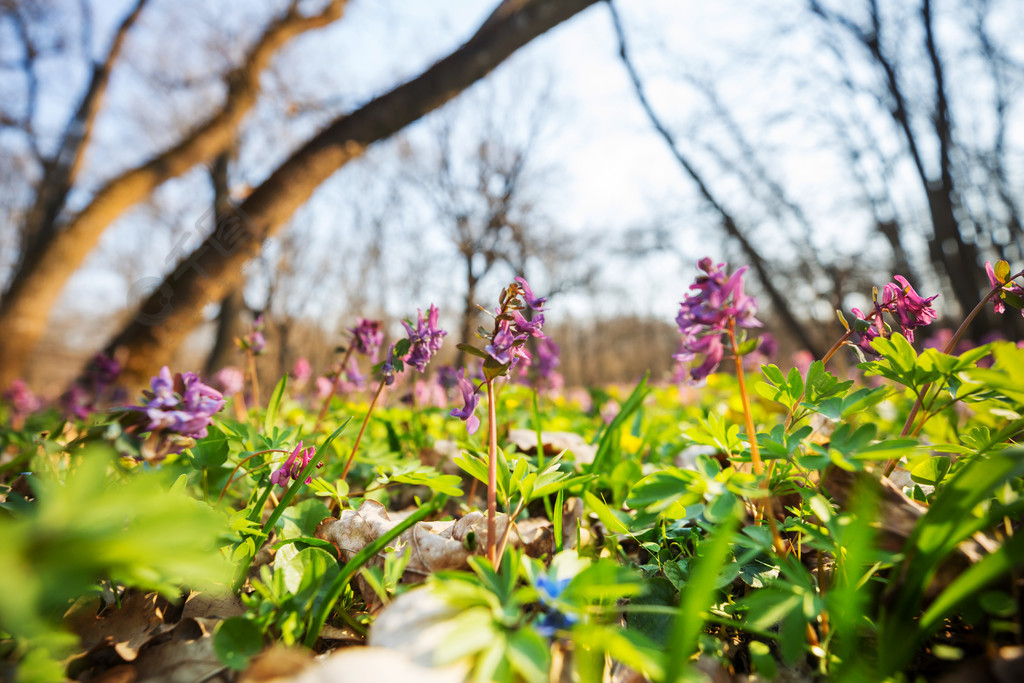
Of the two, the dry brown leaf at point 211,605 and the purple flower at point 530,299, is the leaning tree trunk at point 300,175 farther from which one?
the purple flower at point 530,299

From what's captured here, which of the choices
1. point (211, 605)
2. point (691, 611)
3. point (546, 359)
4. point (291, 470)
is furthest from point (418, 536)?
point (546, 359)

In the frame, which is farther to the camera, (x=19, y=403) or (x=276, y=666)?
(x=19, y=403)

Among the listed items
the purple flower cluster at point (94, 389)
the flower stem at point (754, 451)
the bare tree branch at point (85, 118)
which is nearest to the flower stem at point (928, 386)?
the flower stem at point (754, 451)

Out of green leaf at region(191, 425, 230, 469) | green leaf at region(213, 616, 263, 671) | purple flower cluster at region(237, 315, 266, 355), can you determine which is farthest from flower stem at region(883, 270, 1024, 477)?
purple flower cluster at region(237, 315, 266, 355)

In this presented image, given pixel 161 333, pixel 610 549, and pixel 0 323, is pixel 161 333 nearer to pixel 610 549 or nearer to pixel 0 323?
pixel 0 323

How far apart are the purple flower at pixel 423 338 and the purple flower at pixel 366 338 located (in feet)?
1.44

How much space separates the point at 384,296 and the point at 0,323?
27.4 ft

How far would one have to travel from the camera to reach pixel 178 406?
3.38ft

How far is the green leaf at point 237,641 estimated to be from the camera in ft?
2.60

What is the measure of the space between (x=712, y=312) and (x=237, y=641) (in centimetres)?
108

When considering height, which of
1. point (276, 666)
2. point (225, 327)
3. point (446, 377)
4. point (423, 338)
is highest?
point (225, 327)

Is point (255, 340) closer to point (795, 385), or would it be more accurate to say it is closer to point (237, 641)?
point (237, 641)

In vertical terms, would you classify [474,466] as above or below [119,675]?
above

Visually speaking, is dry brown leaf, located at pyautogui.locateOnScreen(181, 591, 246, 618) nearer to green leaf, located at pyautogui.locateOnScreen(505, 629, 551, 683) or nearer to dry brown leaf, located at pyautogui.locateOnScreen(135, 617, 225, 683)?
dry brown leaf, located at pyautogui.locateOnScreen(135, 617, 225, 683)
